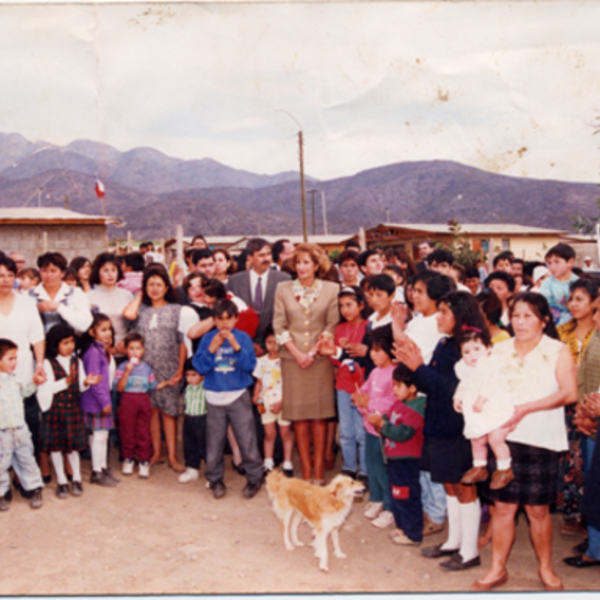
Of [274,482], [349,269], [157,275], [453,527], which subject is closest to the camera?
[453,527]

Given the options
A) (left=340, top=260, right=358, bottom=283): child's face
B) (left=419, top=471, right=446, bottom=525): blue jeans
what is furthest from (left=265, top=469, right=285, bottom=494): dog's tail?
(left=340, top=260, right=358, bottom=283): child's face

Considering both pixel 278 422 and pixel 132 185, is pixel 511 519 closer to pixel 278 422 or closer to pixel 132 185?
pixel 278 422

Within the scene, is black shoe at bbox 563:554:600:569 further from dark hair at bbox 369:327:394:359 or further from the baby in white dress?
dark hair at bbox 369:327:394:359

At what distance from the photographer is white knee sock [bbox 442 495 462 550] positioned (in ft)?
10.6

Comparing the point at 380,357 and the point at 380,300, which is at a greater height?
the point at 380,300

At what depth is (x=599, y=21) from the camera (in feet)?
14.9

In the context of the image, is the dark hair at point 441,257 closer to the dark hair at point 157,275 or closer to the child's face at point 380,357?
the child's face at point 380,357

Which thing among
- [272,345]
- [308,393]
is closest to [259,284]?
[272,345]

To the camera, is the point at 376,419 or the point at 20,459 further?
the point at 20,459

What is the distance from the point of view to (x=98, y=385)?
4285 mm

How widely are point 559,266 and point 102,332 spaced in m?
3.48

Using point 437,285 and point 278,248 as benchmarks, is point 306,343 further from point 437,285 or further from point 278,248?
point 278,248

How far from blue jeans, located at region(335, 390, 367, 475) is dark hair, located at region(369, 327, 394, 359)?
27.3 inches

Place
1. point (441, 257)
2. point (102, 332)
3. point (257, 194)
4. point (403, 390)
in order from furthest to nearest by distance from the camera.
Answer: point (257, 194) → point (441, 257) → point (102, 332) → point (403, 390)
